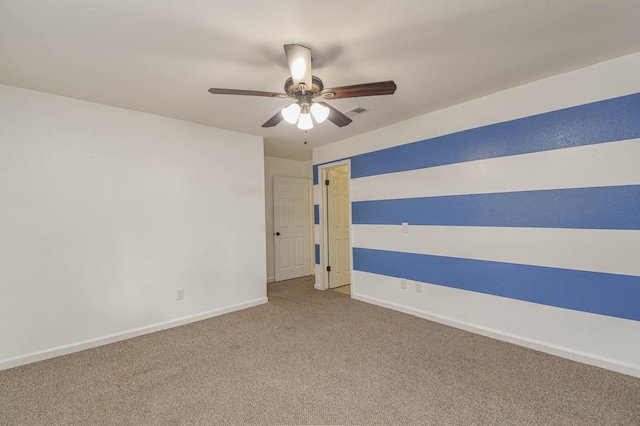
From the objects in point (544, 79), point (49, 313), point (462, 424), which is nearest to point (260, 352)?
point (462, 424)

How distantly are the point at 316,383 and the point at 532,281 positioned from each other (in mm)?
2147

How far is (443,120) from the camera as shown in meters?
3.11

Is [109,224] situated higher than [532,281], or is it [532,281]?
[109,224]

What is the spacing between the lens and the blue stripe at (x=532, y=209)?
6.97 ft

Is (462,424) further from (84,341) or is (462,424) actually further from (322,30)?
(84,341)

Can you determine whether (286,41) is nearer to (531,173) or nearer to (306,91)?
(306,91)

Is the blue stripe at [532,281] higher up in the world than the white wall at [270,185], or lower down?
lower down

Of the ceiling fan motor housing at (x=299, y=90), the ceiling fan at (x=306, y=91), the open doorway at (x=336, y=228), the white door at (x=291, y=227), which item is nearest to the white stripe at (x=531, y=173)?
the open doorway at (x=336, y=228)

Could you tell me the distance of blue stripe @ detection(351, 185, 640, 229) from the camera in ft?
6.97

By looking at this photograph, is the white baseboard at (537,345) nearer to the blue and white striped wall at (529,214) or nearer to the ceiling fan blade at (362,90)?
the blue and white striped wall at (529,214)

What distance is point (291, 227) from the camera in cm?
539

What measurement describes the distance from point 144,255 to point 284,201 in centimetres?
272

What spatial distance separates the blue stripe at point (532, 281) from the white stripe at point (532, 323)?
0.07 metres

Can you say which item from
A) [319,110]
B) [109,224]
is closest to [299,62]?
[319,110]
